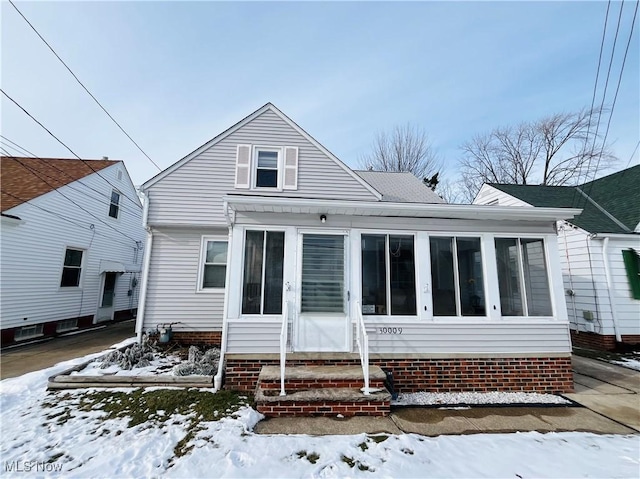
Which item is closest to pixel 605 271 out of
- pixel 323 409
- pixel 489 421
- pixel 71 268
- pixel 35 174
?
pixel 489 421

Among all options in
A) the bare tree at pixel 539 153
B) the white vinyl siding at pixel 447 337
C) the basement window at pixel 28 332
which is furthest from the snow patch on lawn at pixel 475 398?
the bare tree at pixel 539 153

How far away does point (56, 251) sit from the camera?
9.34m

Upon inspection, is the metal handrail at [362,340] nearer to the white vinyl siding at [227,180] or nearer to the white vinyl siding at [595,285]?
the white vinyl siding at [227,180]

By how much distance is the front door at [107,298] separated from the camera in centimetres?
1132

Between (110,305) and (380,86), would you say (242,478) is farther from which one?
(110,305)

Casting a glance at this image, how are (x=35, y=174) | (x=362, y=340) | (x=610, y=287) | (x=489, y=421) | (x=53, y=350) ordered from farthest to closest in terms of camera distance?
1. (x=35, y=174)
2. (x=610, y=287)
3. (x=53, y=350)
4. (x=362, y=340)
5. (x=489, y=421)

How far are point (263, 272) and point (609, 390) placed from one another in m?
6.45

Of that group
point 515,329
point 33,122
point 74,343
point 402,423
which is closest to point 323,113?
point 33,122

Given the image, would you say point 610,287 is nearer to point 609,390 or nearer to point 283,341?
point 609,390

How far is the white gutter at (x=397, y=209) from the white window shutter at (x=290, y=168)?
306 centimetres

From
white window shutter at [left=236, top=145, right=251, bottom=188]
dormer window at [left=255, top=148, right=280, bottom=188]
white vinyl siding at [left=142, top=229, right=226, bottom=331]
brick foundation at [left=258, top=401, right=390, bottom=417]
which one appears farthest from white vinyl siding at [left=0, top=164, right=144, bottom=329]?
brick foundation at [left=258, top=401, right=390, bottom=417]

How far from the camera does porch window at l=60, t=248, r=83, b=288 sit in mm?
9743

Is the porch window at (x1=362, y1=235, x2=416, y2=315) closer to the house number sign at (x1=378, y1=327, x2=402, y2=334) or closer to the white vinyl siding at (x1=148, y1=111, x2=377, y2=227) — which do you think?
the house number sign at (x1=378, y1=327, x2=402, y2=334)

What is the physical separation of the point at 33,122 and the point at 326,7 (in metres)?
7.78
